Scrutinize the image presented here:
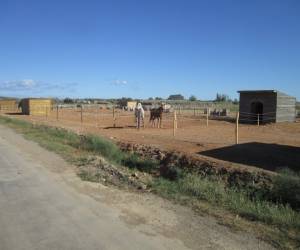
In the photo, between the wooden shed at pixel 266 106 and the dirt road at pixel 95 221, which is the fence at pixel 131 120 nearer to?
the wooden shed at pixel 266 106

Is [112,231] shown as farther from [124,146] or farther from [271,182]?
[124,146]

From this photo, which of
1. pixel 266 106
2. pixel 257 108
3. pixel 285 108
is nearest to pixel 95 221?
pixel 266 106

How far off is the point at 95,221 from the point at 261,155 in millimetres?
10162

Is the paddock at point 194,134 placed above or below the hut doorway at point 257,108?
below

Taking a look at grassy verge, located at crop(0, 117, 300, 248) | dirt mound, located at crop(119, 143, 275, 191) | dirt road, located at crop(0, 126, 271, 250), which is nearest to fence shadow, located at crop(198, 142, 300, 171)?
dirt mound, located at crop(119, 143, 275, 191)

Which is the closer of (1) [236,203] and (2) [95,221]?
(2) [95,221]

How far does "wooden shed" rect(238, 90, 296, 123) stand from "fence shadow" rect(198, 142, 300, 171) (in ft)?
63.5

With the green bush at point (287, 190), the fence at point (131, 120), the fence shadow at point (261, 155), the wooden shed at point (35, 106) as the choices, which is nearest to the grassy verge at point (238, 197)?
the green bush at point (287, 190)

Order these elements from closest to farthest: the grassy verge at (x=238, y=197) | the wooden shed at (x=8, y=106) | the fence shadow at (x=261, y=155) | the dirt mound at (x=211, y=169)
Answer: the grassy verge at (x=238, y=197) < the dirt mound at (x=211, y=169) < the fence shadow at (x=261, y=155) < the wooden shed at (x=8, y=106)

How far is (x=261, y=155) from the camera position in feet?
52.3

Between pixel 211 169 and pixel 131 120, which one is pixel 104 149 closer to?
pixel 211 169

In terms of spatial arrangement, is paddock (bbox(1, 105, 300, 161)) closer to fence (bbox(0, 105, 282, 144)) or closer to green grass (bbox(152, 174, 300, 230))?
fence (bbox(0, 105, 282, 144))

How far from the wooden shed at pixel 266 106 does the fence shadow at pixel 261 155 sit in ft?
63.5

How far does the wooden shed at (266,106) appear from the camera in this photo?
37094 millimetres
